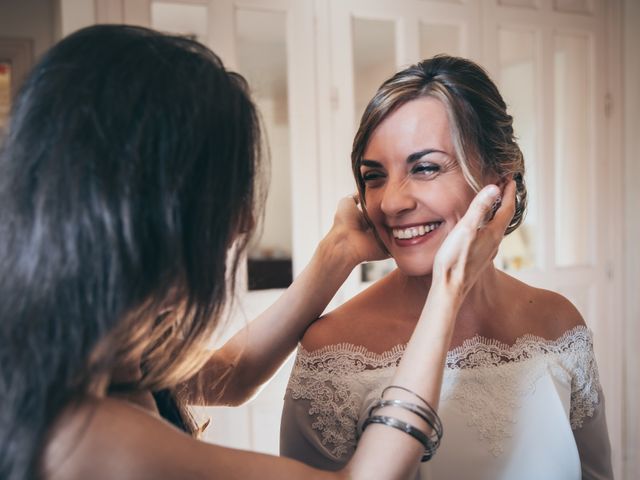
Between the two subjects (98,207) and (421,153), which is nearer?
(98,207)

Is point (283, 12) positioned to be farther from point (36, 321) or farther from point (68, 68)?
point (36, 321)

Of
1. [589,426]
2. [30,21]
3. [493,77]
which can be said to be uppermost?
[30,21]

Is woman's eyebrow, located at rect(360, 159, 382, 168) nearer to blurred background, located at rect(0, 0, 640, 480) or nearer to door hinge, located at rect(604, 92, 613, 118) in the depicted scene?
blurred background, located at rect(0, 0, 640, 480)

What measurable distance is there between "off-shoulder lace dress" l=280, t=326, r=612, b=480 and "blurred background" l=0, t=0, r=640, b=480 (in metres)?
1.19

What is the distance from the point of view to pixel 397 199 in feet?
3.72

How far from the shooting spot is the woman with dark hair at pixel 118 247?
1.96 feet

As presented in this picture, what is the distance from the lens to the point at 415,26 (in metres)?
2.67

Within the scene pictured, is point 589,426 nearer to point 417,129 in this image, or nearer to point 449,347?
point 449,347

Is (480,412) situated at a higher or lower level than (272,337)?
lower

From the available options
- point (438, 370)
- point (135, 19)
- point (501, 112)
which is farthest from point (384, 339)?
point (135, 19)

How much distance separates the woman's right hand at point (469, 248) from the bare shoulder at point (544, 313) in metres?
0.35

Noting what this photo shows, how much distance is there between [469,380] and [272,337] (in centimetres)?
41

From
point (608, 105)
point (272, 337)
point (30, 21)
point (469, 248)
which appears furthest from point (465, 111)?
point (30, 21)

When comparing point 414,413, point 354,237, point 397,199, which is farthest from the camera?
point 354,237
